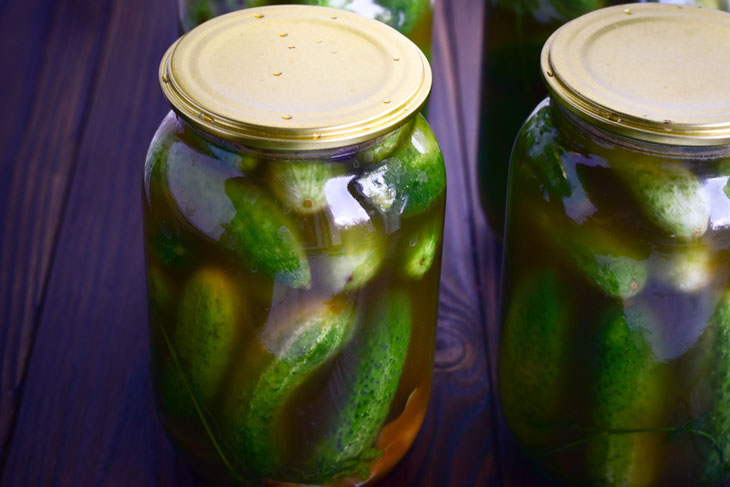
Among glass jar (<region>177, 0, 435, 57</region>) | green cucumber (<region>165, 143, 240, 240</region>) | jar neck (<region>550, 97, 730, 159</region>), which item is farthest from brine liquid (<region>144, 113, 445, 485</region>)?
glass jar (<region>177, 0, 435, 57</region>)

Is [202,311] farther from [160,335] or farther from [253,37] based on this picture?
[253,37]

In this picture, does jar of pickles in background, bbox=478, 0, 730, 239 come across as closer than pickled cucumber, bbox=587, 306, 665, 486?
No

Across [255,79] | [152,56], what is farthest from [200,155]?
[152,56]

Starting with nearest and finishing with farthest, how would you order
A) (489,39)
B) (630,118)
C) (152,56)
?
(630,118) < (489,39) < (152,56)

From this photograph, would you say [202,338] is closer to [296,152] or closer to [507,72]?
[296,152]

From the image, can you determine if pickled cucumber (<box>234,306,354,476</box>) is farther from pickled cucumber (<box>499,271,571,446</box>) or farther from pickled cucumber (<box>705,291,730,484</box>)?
pickled cucumber (<box>705,291,730,484</box>)

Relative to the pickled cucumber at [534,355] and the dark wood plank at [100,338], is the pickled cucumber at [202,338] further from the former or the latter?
the pickled cucumber at [534,355]

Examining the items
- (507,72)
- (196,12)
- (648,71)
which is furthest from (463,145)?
(648,71)
